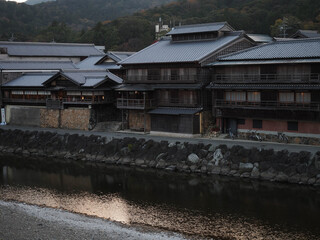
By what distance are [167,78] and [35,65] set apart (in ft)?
81.7

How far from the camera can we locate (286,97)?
33969 mm

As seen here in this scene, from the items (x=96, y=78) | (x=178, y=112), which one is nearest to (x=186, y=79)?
(x=178, y=112)

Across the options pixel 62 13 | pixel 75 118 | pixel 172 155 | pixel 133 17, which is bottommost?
pixel 172 155

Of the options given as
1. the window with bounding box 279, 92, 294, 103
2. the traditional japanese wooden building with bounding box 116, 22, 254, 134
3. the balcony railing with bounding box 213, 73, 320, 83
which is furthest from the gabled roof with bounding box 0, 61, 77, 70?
the window with bounding box 279, 92, 294, 103

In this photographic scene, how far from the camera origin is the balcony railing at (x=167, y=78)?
128 ft

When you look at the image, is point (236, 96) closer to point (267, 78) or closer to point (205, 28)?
point (267, 78)

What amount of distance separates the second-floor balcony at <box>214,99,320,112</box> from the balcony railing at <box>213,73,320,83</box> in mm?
1782

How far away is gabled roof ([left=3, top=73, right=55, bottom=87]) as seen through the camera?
49.2 m

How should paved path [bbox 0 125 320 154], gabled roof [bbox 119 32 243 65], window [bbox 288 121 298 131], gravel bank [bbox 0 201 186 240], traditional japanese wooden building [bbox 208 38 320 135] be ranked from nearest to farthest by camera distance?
gravel bank [bbox 0 201 186 240] → paved path [bbox 0 125 320 154] → traditional japanese wooden building [bbox 208 38 320 135] → window [bbox 288 121 298 131] → gabled roof [bbox 119 32 243 65]

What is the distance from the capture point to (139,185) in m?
30.7

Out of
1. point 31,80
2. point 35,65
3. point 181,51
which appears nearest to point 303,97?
point 181,51

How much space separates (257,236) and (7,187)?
762 inches

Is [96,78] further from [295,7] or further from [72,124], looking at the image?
[295,7]

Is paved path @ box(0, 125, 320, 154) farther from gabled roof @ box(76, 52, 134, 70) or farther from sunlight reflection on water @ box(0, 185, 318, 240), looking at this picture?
gabled roof @ box(76, 52, 134, 70)
